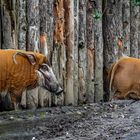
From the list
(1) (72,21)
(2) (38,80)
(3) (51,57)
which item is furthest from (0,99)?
(1) (72,21)

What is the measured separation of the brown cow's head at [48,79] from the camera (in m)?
7.51

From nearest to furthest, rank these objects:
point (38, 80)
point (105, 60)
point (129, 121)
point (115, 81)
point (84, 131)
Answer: point (84, 131) → point (129, 121) → point (38, 80) → point (115, 81) → point (105, 60)

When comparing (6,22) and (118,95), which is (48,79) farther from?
(118,95)

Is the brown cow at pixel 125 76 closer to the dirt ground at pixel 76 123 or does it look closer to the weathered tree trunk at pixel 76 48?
the dirt ground at pixel 76 123

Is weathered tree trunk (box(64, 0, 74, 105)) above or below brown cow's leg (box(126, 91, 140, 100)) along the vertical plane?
above

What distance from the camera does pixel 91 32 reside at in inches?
358

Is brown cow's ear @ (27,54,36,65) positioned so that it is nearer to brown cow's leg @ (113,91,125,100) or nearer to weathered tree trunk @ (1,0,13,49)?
weathered tree trunk @ (1,0,13,49)

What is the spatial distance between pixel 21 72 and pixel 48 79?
67cm

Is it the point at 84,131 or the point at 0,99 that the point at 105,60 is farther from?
the point at 84,131

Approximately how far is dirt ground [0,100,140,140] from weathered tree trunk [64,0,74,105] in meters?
0.30

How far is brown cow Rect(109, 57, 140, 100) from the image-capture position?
886cm

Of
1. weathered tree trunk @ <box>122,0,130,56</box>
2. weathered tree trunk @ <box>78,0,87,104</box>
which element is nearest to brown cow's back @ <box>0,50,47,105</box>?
weathered tree trunk @ <box>78,0,87,104</box>

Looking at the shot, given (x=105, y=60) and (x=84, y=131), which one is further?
(x=105, y=60)

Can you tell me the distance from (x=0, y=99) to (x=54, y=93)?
803 millimetres
